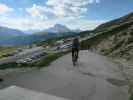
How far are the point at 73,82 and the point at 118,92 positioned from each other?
9.61 feet

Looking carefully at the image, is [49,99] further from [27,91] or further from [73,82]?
[73,82]

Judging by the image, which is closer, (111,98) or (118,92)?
(111,98)

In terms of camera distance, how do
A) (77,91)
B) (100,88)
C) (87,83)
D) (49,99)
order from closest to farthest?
(49,99), (77,91), (100,88), (87,83)

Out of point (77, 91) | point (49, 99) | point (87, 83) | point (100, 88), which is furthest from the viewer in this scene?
point (87, 83)

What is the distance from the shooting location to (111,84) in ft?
38.7

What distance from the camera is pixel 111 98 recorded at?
906 cm

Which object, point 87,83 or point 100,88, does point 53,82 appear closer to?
point 87,83

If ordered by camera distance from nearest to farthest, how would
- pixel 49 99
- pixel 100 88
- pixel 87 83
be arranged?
pixel 49 99 < pixel 100 88 < pixel 87 83

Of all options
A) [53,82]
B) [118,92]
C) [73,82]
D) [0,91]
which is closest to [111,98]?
[118,92]

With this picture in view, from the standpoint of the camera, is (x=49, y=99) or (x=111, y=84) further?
(x=111, y=84)

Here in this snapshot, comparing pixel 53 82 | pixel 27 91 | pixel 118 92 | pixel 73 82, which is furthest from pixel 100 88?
pixel 27 91

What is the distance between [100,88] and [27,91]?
158 inches

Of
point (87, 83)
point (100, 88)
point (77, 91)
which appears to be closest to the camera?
point (77, 91)

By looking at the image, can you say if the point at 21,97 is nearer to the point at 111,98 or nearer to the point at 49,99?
the point at 49,99
